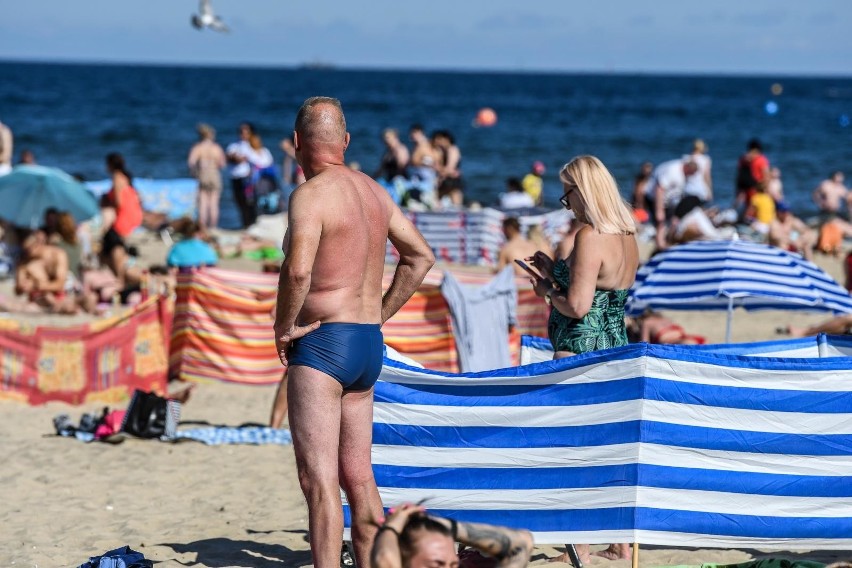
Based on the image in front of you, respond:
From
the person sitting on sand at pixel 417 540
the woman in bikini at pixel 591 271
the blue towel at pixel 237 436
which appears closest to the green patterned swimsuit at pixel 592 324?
the woman in bikini at pixel 591 271

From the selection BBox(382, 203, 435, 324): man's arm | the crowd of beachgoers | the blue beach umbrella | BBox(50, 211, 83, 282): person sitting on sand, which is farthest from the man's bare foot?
the blue beach umbrella

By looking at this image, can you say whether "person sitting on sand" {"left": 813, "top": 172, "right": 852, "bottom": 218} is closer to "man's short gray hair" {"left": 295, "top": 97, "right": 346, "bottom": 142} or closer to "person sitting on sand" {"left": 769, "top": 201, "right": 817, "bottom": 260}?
"person sitting on sand" {"left": 769, "top": 201, "right": 817, "bottom": 260}

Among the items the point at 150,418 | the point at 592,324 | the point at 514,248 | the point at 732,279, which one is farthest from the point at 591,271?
the point at 514,248

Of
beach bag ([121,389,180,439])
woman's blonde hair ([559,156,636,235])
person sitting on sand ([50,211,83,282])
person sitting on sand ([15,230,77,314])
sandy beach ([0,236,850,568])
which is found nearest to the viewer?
woman's blonde hair ([559,156,636,235])

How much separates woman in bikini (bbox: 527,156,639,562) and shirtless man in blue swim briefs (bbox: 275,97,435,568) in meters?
1.01

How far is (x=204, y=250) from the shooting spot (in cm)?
1102

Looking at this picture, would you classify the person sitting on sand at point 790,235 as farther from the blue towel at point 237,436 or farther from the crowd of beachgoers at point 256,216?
the blue towel at point 237,436

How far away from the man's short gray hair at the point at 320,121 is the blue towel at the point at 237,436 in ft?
11.6

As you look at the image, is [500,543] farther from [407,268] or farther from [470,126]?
[470,126]

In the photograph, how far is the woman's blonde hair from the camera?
4582 mm

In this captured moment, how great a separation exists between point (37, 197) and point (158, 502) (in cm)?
655

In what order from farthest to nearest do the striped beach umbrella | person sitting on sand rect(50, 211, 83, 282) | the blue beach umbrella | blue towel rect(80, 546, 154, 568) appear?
the blue beach umbrella < person sitting on sand rect(50, 211, 83, 282) < the striped beach umbrella < blue towel rect(80, 546, 154, 568)

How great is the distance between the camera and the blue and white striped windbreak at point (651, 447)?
4.04 metres

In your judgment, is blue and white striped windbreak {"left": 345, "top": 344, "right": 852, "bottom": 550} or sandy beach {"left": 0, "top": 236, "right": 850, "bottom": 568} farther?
sandy beach {"left": 0, "top": 236, "right": 850, "bottom": 568}
